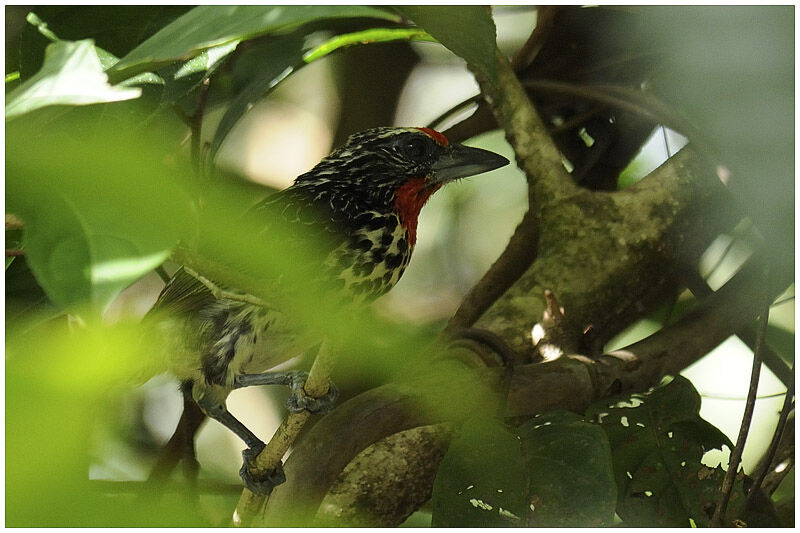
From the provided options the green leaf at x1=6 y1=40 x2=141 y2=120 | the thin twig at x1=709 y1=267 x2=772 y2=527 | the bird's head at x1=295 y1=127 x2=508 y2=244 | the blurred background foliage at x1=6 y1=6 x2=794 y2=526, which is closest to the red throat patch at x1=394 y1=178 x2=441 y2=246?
the bird's head at x1=295 y1=127 x2=508 y2=244

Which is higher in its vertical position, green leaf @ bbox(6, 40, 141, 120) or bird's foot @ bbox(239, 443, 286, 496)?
green leaf @ bbox(6, 40, 141, 120)

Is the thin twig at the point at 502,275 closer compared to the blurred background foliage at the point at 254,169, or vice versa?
the blurred background foliage at the point at 254,169

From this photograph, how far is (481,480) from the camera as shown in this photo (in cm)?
120

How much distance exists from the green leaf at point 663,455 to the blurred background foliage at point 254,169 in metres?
0.07

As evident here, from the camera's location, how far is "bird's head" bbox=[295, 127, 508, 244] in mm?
1475

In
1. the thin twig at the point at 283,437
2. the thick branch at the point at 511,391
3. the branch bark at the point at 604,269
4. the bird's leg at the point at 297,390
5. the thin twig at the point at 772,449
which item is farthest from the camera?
the branch bark at the point at 604,269

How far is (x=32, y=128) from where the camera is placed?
73 cm

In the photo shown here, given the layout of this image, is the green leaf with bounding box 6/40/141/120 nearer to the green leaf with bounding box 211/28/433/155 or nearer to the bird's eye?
the green leaf with bounding box 211/28/433/155

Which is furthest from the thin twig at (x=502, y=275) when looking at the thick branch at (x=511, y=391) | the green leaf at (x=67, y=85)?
the green leaf at (x=67, y=85)

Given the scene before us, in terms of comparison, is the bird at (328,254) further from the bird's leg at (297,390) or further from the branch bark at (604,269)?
the branch bark at (604,269)

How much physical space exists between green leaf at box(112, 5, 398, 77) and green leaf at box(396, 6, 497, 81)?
304mm

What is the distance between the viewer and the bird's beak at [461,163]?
150cm

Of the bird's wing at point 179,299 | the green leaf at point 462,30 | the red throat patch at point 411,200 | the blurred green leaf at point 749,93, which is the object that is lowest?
the bird's wing at point 179,299

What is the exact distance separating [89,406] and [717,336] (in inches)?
50.6
